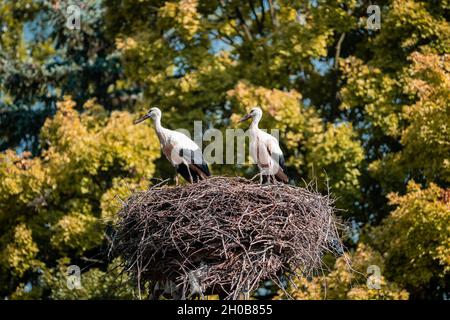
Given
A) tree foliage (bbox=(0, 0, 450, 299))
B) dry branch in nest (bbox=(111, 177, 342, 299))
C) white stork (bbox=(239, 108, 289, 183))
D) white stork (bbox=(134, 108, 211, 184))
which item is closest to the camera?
dry branch in nest (bbox=(111, 177, 342, 299))

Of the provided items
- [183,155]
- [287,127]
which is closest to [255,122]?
[183,155]

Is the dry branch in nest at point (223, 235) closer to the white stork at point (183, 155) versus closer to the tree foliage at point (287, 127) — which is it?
the white stork at point (183, 155)

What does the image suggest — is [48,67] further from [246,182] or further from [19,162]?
[246,182]

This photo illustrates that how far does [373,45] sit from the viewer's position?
2112 cm

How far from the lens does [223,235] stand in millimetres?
11086

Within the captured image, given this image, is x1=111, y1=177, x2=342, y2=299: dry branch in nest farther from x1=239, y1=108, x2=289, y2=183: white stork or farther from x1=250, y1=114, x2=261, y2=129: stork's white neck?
x1=250, y1=114, x2=261, y2=129: stork's white neck

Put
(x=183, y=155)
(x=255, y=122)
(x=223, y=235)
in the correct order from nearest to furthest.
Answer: (x=223, y=235) < (x=183, y=155) < (x=255, y=122)

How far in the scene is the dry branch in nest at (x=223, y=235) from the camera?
11078 mm

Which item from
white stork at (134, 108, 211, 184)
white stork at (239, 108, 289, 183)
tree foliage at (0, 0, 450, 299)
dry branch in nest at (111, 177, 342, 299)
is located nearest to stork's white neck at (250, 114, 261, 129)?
white stork at (239, 108, 289, 183)

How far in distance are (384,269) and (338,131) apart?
8.99 feet

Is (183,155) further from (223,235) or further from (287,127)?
A: (287,127)

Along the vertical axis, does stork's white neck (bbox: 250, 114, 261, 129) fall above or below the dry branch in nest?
above

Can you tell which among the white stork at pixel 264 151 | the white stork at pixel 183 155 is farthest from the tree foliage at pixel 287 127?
the white stork at pixel 183 155

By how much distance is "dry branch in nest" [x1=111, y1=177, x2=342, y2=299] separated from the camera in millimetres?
11078
